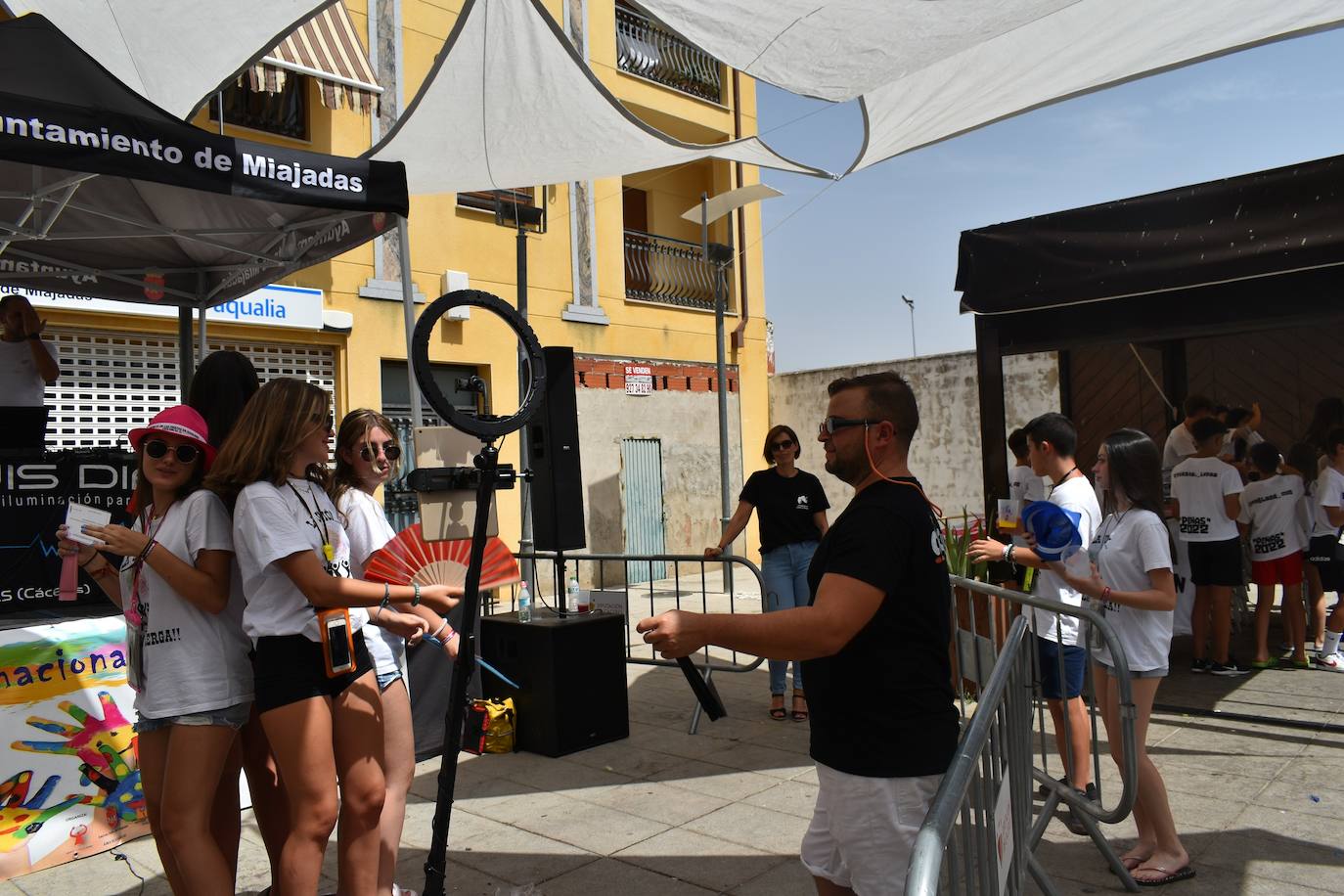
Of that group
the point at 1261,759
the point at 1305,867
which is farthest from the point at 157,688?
the point at 1261,759

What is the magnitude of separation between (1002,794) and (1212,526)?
618 centimetres

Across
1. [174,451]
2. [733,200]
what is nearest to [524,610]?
[174,451]

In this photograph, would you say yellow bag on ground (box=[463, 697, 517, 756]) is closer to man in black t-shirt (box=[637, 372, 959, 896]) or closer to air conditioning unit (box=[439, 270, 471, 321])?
man in black t-shirt (box=[637, 372, 959, 896])

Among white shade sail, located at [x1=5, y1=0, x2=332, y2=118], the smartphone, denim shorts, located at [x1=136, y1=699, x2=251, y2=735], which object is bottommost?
denim shorts, located at [x1=136, y1=699, x2=251, y2=735]

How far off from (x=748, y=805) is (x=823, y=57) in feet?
12.7

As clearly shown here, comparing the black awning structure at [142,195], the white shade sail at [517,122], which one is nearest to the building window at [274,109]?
the black awning structure at [142,195]

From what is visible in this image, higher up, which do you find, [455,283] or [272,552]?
[455,283]

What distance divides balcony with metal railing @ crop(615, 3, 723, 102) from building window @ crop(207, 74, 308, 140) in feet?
18.5

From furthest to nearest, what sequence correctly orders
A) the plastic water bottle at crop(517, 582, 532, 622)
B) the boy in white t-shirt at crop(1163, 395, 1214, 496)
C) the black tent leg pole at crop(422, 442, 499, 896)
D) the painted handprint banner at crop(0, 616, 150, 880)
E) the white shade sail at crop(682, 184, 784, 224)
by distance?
1. the white shade sail at crop(682, 184, 784, 224)
2. the boy in white t-shirt at crop(1163, 395, 1214, 496)
3. the plastic water bottle at crop(517, 582, 532, 622)
4. the painted handprint banner at crop(0, 616, 150, 880)
5. the black tent leg pole at crop(422, 442, 499, 896)

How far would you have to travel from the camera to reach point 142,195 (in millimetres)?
5488

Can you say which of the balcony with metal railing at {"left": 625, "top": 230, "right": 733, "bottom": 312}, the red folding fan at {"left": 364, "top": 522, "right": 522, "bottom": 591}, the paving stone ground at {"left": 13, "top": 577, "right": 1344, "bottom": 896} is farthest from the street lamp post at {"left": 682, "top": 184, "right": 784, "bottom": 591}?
the red folding fan at {"left": 364, "top": 522, "right": 522, "bottom": 591}

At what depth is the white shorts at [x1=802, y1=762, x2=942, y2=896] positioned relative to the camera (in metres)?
2.28

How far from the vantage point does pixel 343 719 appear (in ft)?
9.78

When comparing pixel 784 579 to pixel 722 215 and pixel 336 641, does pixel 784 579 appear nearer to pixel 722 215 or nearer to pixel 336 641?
pixel 336 641
